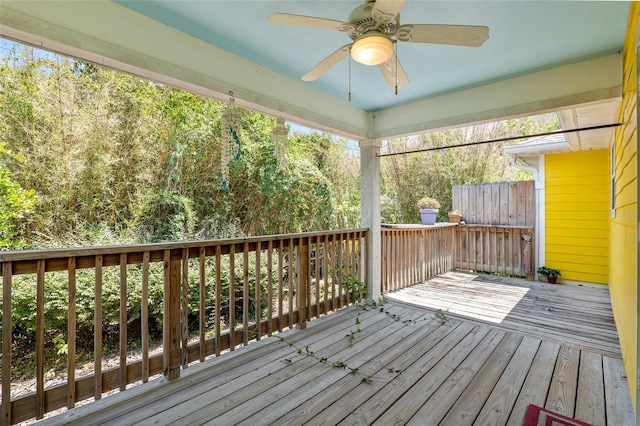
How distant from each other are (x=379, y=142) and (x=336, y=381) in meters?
3.12

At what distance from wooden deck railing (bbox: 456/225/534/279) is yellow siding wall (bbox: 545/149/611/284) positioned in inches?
13.6

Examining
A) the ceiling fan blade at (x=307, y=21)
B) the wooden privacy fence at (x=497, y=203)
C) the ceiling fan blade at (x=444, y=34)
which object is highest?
the ceiling fan blade at (x=307, y=21)

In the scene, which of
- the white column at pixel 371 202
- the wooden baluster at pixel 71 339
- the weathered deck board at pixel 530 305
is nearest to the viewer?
the wooden baluster at pixel 71 339

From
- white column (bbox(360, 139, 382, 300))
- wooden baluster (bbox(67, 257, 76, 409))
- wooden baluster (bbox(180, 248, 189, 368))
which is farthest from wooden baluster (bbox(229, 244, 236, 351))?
white column (bbox(360, 139, 382, 300))

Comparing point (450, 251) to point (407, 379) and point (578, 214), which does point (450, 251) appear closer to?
point (578, 214)

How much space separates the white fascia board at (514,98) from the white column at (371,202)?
26cm

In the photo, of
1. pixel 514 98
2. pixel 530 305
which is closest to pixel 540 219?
pixel 530 305

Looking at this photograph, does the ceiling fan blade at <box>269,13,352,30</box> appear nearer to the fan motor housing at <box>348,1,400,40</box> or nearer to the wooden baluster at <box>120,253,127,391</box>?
the fan motor housing at <box>348,1,400,40</box>

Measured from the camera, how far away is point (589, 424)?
70.8 inches

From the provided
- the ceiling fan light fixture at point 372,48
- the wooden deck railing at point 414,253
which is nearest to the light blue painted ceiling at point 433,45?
the ceiling fan light fixture at point 372,48

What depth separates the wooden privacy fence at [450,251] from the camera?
4906mm

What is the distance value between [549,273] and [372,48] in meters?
5.61

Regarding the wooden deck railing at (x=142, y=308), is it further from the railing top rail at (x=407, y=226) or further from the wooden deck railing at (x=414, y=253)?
the railing top rail at (x=407, y=226)

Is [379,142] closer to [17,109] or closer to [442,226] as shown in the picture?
[442,226]
